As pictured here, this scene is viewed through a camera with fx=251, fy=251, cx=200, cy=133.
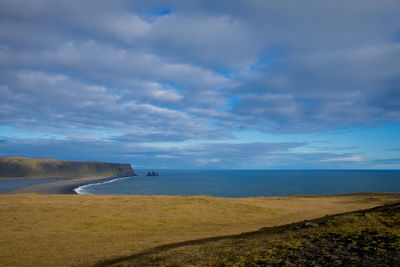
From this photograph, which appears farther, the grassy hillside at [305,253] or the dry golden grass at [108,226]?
the dry golden grass at [108,226]

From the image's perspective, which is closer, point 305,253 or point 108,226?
point 305,253

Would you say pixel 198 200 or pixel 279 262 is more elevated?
pixel 279 262

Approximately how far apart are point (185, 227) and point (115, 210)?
461 inches

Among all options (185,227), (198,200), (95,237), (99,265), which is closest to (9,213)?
(95,237)

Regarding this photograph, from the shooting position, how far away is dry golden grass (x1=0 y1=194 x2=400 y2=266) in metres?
16.8

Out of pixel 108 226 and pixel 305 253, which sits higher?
pixel 305 253

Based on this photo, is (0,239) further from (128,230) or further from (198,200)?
(198,200)

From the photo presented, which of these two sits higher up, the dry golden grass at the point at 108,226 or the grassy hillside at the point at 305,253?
the grassy hillside at the point at 305,253

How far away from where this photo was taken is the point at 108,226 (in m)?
26.4

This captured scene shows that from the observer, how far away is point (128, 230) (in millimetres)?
25297

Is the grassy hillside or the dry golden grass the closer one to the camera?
the grassy hillside

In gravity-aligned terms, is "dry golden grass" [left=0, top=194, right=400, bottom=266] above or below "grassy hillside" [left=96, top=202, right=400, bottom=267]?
below

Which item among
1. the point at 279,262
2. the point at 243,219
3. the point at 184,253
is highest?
the point at 279,262

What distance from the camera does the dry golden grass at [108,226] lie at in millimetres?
16844
